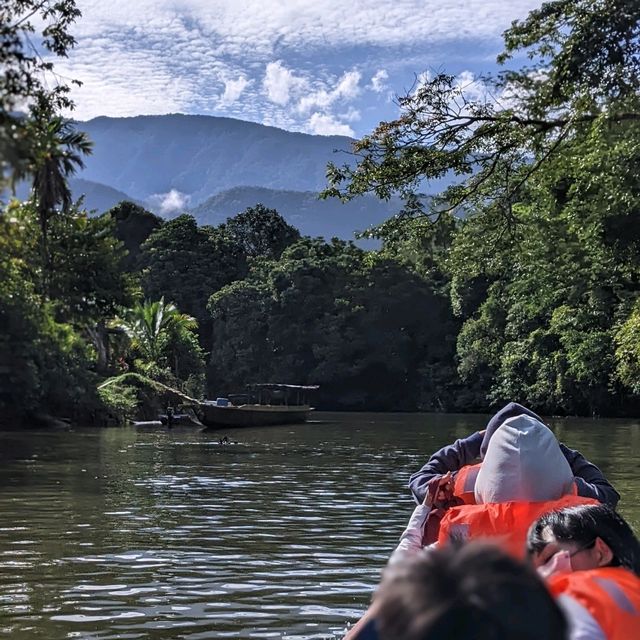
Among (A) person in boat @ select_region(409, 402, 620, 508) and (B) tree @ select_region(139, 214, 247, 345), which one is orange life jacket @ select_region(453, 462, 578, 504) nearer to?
(A) person in boat @ select_region(409, 402, 620, 508)

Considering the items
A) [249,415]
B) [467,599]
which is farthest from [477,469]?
[249,415]

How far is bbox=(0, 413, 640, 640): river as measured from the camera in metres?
7.86

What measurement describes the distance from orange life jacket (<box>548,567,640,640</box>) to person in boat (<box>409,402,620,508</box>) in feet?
8.46

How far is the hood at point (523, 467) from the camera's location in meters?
4.19

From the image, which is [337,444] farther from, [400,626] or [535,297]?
[400,626]

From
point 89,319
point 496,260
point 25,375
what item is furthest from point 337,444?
point 496,260

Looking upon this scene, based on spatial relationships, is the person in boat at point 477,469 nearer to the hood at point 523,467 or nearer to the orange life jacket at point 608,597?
the hood at point 523,467

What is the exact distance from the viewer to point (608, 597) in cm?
200

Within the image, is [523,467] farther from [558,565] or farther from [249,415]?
[249,415]

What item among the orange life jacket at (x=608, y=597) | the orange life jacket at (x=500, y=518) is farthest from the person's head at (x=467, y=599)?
the orange life jacket at (x=500, y=518)

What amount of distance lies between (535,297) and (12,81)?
31081 mm

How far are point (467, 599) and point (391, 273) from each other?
6131 centimetres

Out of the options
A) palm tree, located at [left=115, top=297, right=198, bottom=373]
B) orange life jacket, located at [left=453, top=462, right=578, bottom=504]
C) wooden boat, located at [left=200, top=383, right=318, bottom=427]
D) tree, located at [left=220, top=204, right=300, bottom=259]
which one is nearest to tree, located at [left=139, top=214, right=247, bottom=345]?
tree, located at [left=220, top=204, right=300, bottom=259]

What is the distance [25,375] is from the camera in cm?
3406
